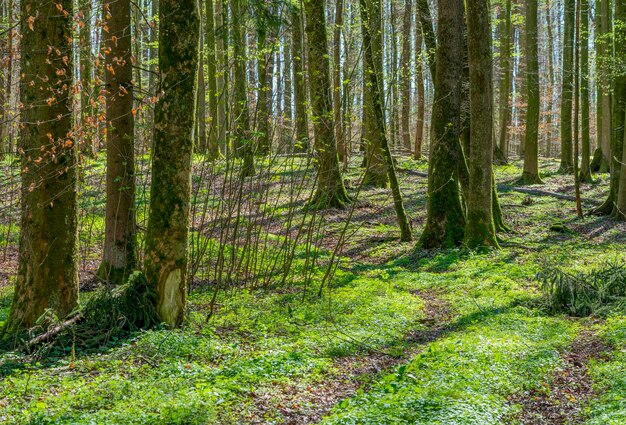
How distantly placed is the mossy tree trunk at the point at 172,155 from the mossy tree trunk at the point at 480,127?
25.9 feet

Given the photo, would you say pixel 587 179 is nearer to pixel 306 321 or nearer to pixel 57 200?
pixel 306 321

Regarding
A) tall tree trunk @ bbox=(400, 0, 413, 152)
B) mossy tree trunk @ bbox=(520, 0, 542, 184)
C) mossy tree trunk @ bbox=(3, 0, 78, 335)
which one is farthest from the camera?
mossy tree trunk @ bbox=(520, 0, 542, 184)

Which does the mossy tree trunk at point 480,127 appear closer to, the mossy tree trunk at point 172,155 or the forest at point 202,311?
the forest at point 202,311

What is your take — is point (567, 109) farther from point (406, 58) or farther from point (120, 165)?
point (120, 165)

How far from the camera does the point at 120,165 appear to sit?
31.5 feet

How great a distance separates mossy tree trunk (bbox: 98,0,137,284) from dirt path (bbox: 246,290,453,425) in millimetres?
4413

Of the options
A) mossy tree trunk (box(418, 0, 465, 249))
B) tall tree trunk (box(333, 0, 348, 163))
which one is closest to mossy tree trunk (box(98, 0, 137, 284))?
tall tree trunk (box(333, 0, 348, 163))

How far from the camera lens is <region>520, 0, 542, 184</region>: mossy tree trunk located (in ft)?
81.6

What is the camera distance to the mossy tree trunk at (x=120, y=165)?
30.9 feet

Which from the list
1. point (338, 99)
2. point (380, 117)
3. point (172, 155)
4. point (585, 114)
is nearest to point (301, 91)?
point (338, 99)

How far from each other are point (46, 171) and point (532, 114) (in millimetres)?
22479

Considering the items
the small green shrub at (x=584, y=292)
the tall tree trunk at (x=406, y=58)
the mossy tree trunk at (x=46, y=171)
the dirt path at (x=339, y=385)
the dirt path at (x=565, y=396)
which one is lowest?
the dirt path at (x=565, y=396)

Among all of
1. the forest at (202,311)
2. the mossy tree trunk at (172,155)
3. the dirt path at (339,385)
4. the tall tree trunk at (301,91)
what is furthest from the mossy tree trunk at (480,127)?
the mossy tree trunk at (172,155)

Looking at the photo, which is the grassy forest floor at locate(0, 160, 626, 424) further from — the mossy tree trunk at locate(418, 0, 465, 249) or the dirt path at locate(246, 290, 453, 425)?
the mossy tree trunk at locate(418, 0, 465, 249)
